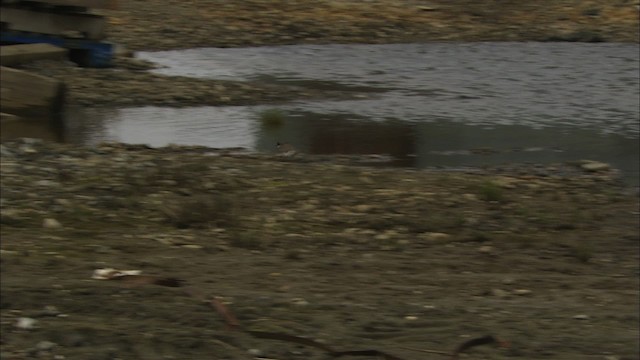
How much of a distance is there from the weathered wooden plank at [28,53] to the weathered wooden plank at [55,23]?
0.21 meters

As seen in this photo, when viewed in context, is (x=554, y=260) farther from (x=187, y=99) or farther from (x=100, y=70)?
(x=100, y=70)

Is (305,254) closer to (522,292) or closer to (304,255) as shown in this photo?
(304,255)

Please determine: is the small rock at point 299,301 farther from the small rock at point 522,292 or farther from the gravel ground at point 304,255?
the small rock at point 522,292

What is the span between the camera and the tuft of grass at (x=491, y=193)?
316 inches

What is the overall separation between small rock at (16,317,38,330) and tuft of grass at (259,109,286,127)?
6.34 meters

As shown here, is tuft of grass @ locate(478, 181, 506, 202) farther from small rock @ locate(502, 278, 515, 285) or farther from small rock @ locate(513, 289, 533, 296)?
small rock @ locate(513, 289, 533, 296)

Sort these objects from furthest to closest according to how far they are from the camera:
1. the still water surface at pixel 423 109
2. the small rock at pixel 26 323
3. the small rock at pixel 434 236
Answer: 1. the still water surface at pixel 423 109
2. the small rock at pixel 434 236
3. the small rock at pixel 26 323

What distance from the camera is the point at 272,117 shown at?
11.6 m

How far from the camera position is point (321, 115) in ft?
39.7

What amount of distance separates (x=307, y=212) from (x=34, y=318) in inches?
108

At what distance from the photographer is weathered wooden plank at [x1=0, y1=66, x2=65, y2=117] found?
10180 millimetres

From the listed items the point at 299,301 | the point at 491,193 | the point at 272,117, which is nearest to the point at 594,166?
the point at 491,193

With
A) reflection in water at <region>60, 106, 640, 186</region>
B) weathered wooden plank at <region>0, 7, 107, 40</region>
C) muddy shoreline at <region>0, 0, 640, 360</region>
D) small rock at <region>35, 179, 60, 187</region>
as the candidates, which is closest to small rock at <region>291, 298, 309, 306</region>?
muddy shoreline at <region>0, 0, 640, 360</region>

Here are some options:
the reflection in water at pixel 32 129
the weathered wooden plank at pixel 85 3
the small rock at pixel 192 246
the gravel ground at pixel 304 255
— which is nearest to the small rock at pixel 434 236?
the gravel ground at pixel 304 255
